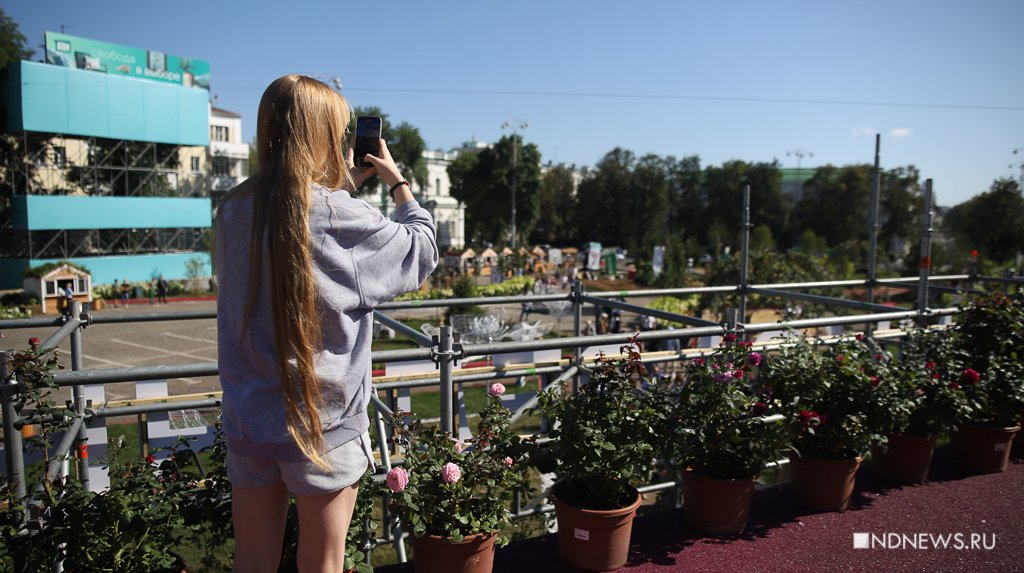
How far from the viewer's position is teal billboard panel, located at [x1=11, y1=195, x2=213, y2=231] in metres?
31.0

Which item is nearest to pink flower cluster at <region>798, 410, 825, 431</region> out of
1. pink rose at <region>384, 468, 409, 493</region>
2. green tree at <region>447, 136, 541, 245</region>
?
pink rose at <region>384, 468, 409, 493</region>

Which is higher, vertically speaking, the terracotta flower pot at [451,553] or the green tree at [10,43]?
the green tree at [10,43]

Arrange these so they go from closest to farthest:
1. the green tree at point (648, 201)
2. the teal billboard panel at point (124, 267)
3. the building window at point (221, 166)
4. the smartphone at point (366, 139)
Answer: the smartphone at point (366, 139) → the teal billboard panel at point (124, 267) → the building window at point (221, 166) → the green tree at point (648, 201)

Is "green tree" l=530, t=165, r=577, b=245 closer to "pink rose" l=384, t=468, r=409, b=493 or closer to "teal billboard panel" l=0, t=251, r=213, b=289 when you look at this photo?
"teal billboard panel" l=0, t=251, r=213, b=289

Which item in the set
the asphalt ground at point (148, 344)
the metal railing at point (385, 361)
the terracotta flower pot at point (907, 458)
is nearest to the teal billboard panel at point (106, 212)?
the asphalt ground at point (148, 344)

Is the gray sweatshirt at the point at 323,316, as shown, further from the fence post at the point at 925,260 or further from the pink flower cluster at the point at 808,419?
the fence post at the point at 925,260

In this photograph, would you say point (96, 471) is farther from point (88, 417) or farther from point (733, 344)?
point (733, 344)

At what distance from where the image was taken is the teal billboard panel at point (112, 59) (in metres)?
33.2

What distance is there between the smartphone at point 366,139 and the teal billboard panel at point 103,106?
36262 mm

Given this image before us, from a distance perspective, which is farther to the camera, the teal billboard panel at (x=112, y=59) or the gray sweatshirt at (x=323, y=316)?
the teal billboard panel at (x=112, y=59)

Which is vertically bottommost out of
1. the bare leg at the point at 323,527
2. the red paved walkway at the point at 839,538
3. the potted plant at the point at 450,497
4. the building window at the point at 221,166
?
the red paved walkway at the point at 839,538

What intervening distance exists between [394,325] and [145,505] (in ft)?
7.50

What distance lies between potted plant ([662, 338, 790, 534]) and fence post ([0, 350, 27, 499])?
2603 mm

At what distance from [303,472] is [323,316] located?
0.36 meters
